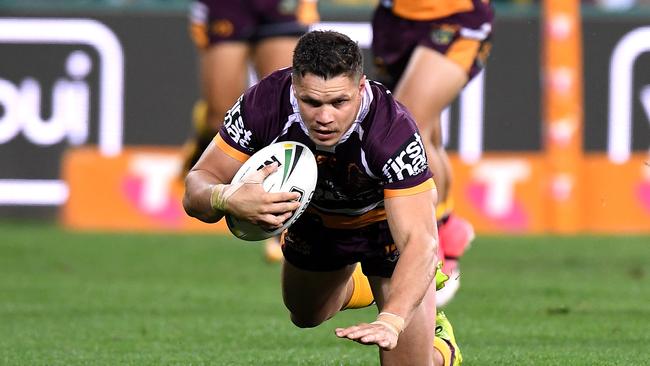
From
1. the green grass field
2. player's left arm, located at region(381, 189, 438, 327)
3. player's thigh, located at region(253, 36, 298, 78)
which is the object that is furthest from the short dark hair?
player's thigh, located at region(253, 36, 298, 78)

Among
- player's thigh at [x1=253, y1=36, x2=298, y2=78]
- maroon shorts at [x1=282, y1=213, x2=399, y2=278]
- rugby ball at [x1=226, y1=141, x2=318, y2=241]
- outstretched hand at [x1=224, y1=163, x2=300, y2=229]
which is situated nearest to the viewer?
outstretched hand at [x1=224, y1=163, x2=300, y2=229]

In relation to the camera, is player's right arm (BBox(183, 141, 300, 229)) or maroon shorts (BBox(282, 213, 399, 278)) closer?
player's right arm (BBox(183, 141, 300, 229))

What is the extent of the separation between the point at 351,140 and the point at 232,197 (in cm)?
56

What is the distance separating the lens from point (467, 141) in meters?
12.4

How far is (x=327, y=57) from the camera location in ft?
16.0

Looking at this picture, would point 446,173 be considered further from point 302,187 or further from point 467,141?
point 467,141

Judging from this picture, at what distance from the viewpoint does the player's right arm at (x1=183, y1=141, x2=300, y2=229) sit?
4.79 m

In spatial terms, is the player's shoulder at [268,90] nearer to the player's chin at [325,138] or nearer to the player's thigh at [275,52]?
the player's chin at [325,138]

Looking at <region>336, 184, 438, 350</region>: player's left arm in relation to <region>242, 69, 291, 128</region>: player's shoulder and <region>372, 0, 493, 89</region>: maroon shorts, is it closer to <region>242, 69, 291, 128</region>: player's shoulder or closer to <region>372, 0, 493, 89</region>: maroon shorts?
<region>242, 69, 291, 128</region>: player's shoulder

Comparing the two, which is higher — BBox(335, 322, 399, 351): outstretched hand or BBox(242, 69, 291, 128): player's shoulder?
BBox(242, 69, 291, 128): player's shoulder

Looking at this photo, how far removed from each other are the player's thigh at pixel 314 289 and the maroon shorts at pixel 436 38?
6.57 feet

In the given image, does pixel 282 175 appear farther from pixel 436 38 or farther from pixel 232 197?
pixel 436 38

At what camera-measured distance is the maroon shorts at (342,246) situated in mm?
5770

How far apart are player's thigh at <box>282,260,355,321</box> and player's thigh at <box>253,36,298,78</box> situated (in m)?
4.04
